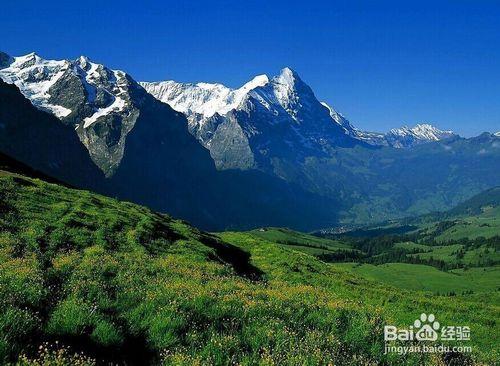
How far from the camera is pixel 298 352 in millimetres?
12039

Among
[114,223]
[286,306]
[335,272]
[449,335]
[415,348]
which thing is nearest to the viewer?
[415,348]

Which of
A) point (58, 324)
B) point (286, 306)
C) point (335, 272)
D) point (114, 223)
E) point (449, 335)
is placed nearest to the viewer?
point (58, 324)

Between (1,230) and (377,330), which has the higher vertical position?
(1,230)

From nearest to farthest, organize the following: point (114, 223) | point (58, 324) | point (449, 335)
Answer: point (58, 324), point (449, 335), point (114, 223)

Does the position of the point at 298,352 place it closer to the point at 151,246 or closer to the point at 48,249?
the point at 48,249

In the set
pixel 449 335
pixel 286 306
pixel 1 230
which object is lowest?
pixel 449 335

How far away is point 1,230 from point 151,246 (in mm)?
12815

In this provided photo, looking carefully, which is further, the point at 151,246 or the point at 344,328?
the point at 151,246

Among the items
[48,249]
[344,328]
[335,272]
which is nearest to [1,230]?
[48,249]

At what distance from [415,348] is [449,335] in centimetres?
566

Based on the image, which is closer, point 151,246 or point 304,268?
point 151,246

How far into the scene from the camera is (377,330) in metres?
15.7

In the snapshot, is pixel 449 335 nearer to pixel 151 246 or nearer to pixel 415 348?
pixel 415 348

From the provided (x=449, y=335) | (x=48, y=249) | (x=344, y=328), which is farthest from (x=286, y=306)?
(x=48, y=249)
